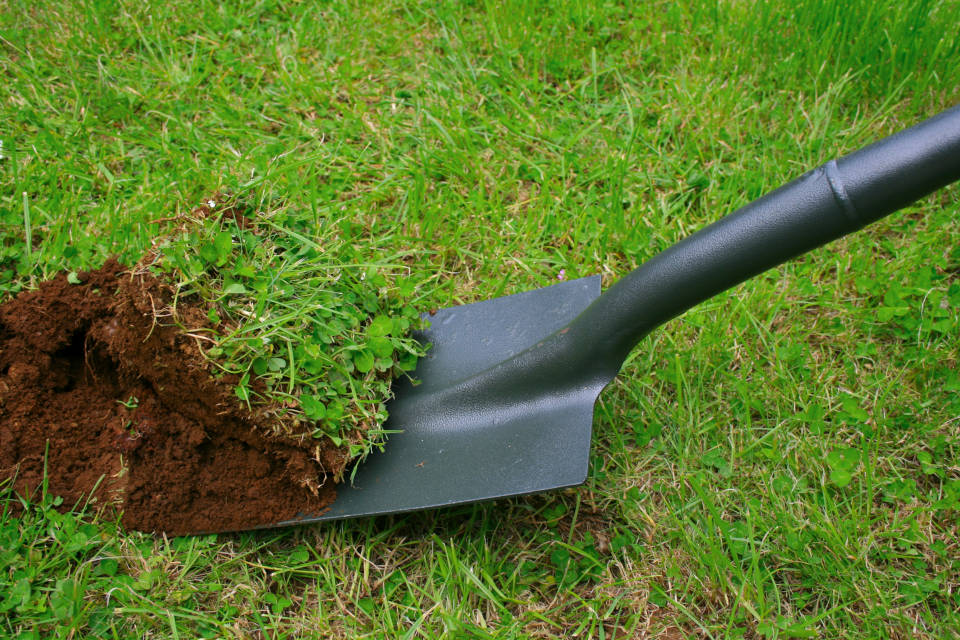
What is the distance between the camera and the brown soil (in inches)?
66.5

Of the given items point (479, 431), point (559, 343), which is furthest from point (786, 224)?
point (479, 431)

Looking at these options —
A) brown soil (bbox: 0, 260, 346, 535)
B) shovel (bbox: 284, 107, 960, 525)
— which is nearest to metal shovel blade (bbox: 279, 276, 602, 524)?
shovel (bbox: 284, 107, 960, 525)

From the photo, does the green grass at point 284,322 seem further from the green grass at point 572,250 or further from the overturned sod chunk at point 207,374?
the green grass at point 572,250

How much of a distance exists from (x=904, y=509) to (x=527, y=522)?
917 millimetres

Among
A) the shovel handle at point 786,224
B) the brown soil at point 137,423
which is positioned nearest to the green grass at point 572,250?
the brown soil at point 137,423

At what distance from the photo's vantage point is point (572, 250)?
2.41 metres

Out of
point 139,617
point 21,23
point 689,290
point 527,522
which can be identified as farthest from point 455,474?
point 21,23

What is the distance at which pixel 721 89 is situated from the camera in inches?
107

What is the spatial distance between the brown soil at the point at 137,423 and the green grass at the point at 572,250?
0.34 ft

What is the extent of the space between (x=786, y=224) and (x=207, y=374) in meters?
1.24

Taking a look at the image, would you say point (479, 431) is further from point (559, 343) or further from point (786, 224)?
point (786, 224)

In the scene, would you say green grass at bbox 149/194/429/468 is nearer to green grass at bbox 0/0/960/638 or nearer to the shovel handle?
green grass at bbox 0/0/960/638

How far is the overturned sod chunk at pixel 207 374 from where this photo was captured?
5.43 ft

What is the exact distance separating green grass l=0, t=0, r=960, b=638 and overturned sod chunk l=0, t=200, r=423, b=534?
13cm
